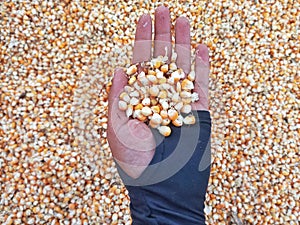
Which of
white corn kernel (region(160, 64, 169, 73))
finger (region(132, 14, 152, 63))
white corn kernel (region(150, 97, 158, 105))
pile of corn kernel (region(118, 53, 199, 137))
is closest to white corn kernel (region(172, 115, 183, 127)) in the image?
pile of corn kernel (region(118, 53, 199, 137))

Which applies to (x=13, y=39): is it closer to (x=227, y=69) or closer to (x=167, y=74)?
(x=167, y=74)

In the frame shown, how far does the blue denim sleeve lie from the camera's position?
1.43 meters

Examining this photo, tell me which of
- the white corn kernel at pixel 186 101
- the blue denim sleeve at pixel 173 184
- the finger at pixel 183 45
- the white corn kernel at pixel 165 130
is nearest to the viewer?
the blue denim sleeve at pixel 173 184

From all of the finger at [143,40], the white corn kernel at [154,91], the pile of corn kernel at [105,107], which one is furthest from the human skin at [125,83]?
the pile of corn kernel at [105,107]

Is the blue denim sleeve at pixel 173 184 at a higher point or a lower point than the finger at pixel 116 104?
lower

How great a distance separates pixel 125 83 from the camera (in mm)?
1651

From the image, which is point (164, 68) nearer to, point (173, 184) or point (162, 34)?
point (162, 34)

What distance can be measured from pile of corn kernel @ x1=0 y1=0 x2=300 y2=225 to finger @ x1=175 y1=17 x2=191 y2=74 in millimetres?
327

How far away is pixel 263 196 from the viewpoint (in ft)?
6.20

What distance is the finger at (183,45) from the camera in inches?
70.3

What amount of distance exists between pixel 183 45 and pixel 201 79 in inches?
6.5

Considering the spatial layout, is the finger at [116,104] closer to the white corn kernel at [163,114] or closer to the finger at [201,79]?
the white corn kernel at [163,114]

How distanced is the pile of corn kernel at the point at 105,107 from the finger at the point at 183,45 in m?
0.33

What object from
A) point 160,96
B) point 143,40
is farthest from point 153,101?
point 143,40
